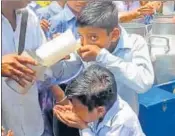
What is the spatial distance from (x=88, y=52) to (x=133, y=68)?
0.18 m

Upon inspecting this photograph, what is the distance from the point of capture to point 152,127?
2.05 meters

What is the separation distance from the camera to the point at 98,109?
1141 mm

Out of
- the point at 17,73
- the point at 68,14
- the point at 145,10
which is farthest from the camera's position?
the point at 145,10

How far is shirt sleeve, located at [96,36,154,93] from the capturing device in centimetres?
125

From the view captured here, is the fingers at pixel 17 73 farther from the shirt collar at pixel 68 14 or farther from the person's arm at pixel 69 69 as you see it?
the shirt collar at pixel 68 14

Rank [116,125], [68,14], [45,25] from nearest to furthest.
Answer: [116,125], [45,25], [68,14]

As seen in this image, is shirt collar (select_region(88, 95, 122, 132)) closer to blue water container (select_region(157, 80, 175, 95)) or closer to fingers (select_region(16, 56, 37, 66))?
fingers (select_region(16, 56, 37, 66))

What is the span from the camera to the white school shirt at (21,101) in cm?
116

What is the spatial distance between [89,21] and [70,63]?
0.51ft

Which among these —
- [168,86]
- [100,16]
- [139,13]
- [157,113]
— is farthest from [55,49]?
[168,86]

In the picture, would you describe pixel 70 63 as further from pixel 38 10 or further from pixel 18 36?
pixel 38 10

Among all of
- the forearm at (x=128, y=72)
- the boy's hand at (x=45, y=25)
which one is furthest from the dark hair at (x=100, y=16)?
the boy's hand at (x=45, y=25)

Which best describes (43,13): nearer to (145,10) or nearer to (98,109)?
(145,10)

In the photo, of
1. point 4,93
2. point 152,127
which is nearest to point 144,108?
point 152,127
